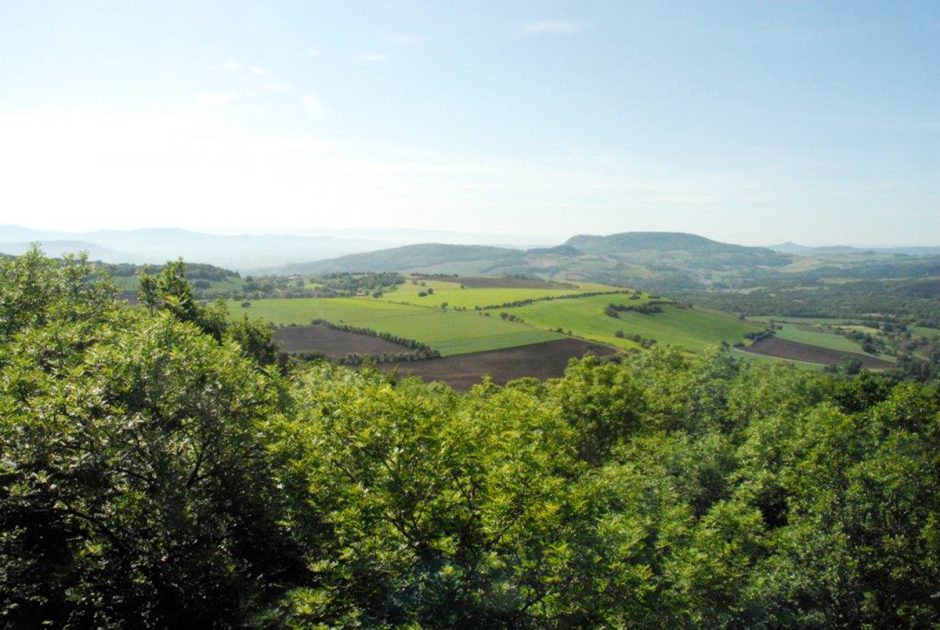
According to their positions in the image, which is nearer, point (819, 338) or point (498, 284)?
point (819, 338)

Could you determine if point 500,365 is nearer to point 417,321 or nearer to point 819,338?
point 417,321

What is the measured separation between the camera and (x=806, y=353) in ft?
401

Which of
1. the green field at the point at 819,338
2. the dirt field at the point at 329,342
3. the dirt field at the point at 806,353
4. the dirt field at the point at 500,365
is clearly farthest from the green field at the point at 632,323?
the dirt field at the point at 329,342

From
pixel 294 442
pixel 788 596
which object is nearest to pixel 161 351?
pixel 294 442

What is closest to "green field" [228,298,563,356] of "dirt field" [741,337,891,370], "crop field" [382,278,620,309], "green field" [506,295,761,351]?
"green field" [506,295,761,351]

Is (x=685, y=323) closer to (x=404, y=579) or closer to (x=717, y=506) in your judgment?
(x=717, y=506)

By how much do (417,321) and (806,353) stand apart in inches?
3590

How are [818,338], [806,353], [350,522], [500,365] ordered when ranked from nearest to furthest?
[350,522], [500,365], [806,353], [818,338]

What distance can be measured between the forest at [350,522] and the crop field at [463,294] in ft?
365

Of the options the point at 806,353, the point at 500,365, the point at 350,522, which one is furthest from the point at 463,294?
the point at 350,522

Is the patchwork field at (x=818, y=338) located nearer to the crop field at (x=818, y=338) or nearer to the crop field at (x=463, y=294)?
the crop field at (x=818, y=338)

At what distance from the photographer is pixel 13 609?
521 inches

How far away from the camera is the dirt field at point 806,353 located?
114438 millimetres

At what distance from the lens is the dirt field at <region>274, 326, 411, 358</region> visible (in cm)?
8588
